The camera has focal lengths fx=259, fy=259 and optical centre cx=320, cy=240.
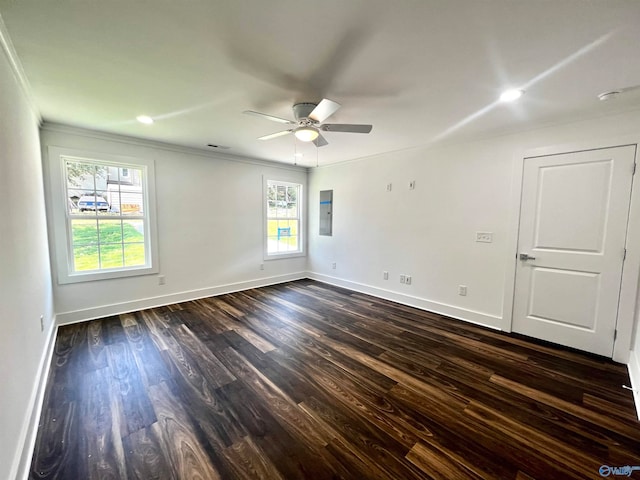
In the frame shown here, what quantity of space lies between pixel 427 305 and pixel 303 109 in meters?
3.19

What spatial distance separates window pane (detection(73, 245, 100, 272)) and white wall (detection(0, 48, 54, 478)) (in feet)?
3.43

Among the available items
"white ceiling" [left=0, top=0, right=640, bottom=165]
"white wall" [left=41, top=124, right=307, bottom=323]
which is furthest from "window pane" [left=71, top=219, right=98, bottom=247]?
"white ceiling" [left=0, top=0, right=640, bottom=165]

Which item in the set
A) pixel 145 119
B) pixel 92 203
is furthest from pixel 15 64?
pixel 92 203

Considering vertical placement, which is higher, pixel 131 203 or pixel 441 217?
pixel 131 203

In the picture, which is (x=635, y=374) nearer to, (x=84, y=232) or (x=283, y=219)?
(x=283, y=219)

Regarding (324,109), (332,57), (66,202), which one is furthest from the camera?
(66,202)

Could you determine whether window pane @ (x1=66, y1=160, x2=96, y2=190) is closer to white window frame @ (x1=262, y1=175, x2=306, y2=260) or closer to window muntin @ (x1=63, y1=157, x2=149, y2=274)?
window muntin @ (x1=63, y1=157, x2=149, y2=274)

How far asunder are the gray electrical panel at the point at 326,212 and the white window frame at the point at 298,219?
0.50 meters

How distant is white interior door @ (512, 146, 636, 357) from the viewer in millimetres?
2527

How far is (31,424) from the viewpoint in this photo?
1.60m

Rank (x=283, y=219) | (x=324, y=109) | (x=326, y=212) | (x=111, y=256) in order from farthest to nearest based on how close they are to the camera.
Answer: (x=283, y=219) < (x=326, y=212) < (x=111, y=256) < (x=324, y=109)

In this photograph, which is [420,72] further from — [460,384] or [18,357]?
[18,357]

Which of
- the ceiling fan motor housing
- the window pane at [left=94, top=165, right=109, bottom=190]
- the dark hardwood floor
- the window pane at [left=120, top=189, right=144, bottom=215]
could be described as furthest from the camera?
the window pane at [left=120, top=189, right=144, bottom=215]

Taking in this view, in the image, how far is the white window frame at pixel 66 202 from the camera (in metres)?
3.12
